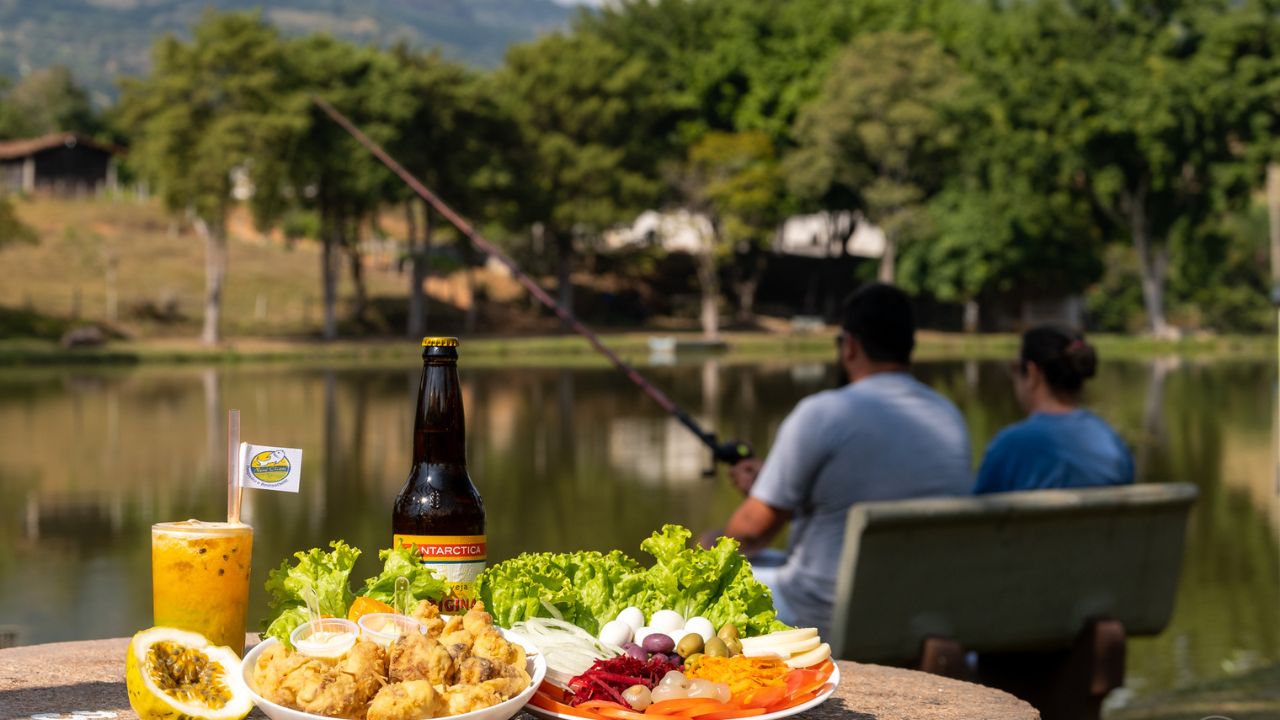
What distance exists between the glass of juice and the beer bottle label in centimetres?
30

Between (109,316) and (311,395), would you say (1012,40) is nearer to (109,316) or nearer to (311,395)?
(109,316)

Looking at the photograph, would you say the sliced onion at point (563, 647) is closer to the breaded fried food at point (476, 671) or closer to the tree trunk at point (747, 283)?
the breaded fried food at point (476, 671)

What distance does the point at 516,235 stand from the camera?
67125 mm

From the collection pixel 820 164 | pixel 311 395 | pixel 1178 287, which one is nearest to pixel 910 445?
pixel 311 395

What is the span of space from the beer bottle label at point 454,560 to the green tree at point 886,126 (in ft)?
191

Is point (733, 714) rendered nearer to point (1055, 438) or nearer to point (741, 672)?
point (741, 672)

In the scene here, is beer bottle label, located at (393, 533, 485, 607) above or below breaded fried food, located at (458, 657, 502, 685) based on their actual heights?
above

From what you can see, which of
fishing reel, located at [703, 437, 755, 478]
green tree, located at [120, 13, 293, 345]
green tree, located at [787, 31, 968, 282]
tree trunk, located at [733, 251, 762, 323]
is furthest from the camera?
tree trunk, located at [733, 251, 762, 323]

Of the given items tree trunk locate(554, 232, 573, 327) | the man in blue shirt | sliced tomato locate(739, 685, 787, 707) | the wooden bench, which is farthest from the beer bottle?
tree trunk locate(554, 232, 573, 327)

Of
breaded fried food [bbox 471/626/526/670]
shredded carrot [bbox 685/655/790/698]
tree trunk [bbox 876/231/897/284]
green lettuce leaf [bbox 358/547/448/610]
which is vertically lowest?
shredded carrot [bbox 685/655/790/698]

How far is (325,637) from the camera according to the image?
272 centimetres

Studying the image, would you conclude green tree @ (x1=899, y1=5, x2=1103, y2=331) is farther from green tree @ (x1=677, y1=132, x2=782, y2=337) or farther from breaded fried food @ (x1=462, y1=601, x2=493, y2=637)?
breaded fried food @ (x1=462, y1=601, x2=493, y2=637)

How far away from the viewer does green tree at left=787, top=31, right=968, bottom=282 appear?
60.4m

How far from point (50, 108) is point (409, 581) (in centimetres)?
11629
